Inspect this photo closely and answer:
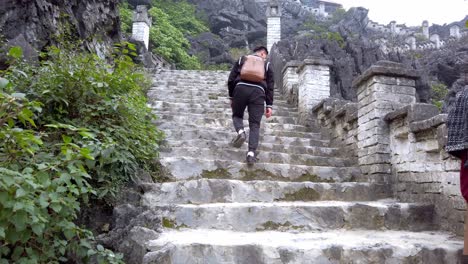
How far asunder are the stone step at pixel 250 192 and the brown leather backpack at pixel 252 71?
55.5 inches

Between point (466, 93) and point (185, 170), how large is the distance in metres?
2.68

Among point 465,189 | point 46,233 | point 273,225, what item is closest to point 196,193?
point 273,225

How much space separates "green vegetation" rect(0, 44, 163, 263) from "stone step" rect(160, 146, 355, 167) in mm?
328

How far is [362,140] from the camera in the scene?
14.3 ft

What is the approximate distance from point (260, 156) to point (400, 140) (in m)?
1.68

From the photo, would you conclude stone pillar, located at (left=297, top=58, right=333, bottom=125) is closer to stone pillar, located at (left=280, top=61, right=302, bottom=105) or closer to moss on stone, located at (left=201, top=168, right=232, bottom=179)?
stone pillar, located at (left=280, top=61, right=302, bottom=105)

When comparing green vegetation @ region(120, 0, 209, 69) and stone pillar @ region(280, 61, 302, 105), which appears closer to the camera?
stone pillar @ region(280, 61, 302, 105)

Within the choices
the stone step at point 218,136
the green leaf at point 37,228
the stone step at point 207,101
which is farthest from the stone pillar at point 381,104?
the green leaf at point 37,228

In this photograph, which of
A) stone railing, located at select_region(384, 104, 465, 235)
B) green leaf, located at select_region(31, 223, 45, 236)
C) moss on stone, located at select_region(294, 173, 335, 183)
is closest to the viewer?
green leaf, located at select_region(31, 223, 45, 236)

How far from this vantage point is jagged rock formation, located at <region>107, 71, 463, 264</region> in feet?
8.17

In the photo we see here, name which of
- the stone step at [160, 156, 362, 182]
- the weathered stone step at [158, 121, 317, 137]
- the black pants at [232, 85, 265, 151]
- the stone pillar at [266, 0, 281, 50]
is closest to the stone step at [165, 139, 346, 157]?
the weathered stone step at [158, 121, 317, 137]

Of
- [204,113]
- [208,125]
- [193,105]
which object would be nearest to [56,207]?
[208,125]

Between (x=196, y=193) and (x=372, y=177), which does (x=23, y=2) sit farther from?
(x=372, y=177)

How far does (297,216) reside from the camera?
3139 millimetres
